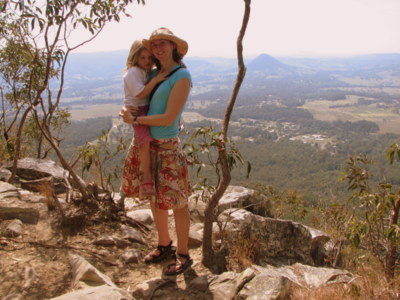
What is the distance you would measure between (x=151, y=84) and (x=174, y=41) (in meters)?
0.28

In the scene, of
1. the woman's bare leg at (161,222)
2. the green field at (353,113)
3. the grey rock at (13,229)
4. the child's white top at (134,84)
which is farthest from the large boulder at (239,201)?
the green field at (353,113)

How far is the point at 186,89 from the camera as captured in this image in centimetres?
200

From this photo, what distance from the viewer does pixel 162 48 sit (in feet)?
6.64

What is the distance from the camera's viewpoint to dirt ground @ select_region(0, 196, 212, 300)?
2113mm

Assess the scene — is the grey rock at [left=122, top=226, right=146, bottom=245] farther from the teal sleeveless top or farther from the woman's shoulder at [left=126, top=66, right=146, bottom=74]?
the woman's shoulder at [left=126, top=66, right=146, bottom=74]

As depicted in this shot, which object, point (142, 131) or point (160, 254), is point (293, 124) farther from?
point (142, 131)

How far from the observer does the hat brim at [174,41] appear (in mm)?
1979

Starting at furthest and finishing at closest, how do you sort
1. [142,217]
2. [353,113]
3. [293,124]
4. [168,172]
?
[353,113] → [293,124] → [142,217] → [168,172]

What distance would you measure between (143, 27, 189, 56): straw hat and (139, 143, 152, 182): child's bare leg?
609 millimetres

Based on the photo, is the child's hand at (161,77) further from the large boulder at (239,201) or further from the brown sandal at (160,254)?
the large boulder at (239,201)

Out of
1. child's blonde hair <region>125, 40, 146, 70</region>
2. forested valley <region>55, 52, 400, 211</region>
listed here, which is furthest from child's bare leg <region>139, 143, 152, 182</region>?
forested valley <region>55, 52, 400, 211</region>

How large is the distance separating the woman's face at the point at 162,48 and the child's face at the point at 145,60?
0.33 feet

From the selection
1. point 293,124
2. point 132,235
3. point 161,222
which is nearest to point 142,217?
point 132,235

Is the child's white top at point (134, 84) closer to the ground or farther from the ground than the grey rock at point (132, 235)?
farther from the ground
